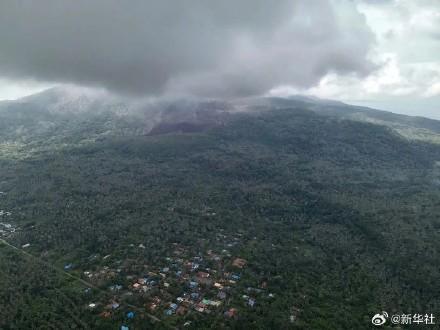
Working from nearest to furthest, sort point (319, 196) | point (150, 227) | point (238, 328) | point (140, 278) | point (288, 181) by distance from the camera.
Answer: point (238, 328) < point (140, 278) < point (150, 227) < point (319, 196) < point (288, 181)

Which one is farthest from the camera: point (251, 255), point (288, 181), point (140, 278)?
point (288, 181)

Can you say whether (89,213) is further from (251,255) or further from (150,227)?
(251,255)

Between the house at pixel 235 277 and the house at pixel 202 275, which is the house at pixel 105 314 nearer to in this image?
the house at pixel 202 275

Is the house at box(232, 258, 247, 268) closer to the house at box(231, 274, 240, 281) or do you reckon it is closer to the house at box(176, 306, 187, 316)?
the house at box(231, 274, 240, 281)

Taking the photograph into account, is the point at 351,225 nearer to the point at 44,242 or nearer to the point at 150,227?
the point at 150,227

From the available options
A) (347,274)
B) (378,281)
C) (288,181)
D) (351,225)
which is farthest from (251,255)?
(288,181)

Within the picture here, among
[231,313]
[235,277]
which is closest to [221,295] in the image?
[231,313]

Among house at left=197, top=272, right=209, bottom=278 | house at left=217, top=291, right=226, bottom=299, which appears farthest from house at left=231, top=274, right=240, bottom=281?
house at left=217, top=291, right=226, bottom=299

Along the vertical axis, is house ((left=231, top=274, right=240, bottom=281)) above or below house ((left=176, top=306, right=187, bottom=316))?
above

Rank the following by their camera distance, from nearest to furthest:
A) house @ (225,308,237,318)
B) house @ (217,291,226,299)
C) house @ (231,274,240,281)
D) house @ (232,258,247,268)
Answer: house @ (225,308,237,318) < house @ (217,291,226,299) < house @ (231,274,240,281) < house @ (232,258,247,268)

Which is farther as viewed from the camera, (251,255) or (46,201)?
(46,201)
